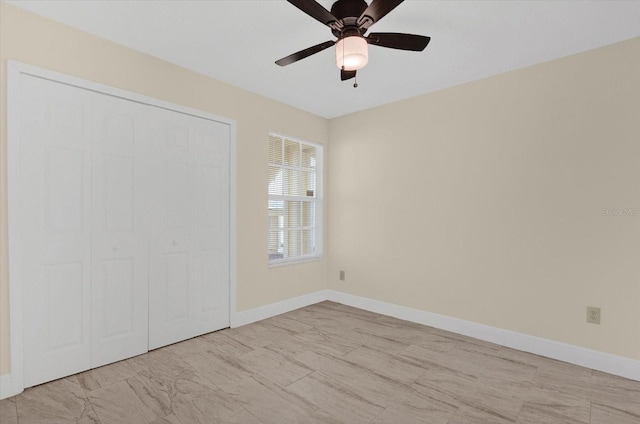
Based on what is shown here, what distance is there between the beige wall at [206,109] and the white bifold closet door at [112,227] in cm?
15

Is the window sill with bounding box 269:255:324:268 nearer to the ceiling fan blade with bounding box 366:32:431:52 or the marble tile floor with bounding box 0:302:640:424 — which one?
the marble tile floor with bounding box 0:302:640:424

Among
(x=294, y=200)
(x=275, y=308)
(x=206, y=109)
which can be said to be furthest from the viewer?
(x=294, y=200)

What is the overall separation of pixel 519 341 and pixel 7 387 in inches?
161

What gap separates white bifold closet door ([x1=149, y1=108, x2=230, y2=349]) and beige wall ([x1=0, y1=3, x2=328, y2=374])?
8.4 inches

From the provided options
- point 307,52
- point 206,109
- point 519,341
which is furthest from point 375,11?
point 519,341

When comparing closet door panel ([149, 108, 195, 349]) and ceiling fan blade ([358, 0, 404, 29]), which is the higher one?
ceiling fan blade ([358, 0, 404, 29])

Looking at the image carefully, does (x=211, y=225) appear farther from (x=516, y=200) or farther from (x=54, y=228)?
(x=516, y=200)

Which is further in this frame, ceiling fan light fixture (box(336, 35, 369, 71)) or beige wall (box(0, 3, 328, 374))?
beige wall (box(0, 3, 328, 374))

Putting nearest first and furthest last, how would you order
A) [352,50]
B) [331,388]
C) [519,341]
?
[352,50] → [331,388] → [519,341]

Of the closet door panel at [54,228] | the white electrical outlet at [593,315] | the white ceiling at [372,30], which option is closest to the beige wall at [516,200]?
the white electrical outlet at [593,315]

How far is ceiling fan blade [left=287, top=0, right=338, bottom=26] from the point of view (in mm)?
1673

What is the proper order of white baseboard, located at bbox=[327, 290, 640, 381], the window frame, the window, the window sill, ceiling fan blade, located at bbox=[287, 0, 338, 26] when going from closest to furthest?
ceiling fan blade, located at bbox=[287, 0, 338, 26] → white baseboard, located at bbox=[327, 290, 640, 381] → the window sill → the window → the window frame

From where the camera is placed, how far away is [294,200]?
429 centimetres

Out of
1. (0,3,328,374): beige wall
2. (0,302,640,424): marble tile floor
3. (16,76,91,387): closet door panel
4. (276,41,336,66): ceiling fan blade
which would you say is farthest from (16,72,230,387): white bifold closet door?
(276,41,336,66): ceiling fan blade
